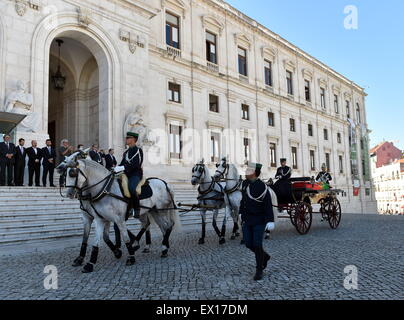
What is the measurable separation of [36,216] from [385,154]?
9893 cm

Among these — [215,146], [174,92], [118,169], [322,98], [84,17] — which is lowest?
[118,169]

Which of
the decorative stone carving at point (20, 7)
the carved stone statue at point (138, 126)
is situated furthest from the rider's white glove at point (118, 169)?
the decorative stone carving at point (20, 7)

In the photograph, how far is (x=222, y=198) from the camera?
10.3m

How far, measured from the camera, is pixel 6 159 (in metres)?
12.3

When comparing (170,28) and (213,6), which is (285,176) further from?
(213,6)

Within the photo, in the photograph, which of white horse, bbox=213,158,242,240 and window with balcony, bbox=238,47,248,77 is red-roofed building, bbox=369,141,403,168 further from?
white horse, bbox=213,158,242,240

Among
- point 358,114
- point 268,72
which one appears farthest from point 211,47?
point 358,114

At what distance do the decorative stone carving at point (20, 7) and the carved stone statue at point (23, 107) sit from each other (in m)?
3.14

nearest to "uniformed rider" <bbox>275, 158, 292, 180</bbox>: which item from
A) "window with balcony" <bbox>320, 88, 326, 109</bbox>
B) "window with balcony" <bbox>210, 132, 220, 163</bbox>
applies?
"window with balcony" <bbox>210, 132, 220, 163</bbox>

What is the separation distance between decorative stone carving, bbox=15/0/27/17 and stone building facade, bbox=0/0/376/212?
0.04 m

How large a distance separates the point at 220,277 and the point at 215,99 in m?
21.2

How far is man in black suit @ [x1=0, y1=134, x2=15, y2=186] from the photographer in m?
12.2

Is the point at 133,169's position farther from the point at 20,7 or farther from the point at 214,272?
the point at 20,7
